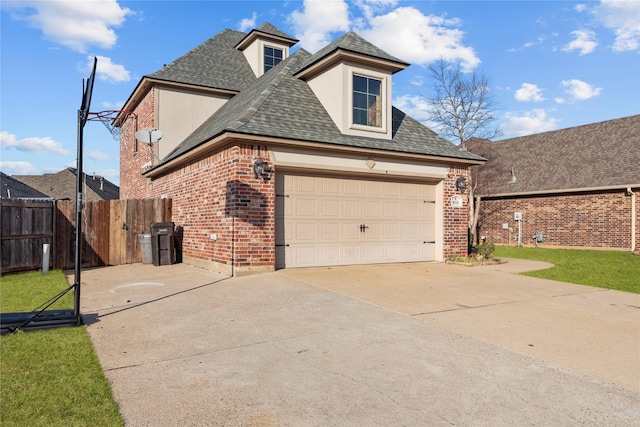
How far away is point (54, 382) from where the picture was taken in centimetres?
356

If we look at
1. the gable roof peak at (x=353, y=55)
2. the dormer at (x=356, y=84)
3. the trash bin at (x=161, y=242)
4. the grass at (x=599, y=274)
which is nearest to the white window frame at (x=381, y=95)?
the dormer at (x=356, y=84)

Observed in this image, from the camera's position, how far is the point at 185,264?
11992mm

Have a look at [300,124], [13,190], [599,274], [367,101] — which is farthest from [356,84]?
[13,190]

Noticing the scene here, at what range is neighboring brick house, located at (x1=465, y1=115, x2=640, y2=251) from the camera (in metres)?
18.2

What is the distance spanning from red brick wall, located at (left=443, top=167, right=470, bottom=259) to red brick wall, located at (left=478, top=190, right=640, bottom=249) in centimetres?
984

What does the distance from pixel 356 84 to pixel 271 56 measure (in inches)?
324

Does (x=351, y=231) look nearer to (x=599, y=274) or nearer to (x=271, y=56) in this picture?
(x=599, y=274)

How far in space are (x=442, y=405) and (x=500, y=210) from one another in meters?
21.9

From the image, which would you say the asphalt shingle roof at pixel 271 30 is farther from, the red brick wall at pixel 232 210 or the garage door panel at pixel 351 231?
the garage door panel at pixel 351 231

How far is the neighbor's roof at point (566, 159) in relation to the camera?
19.2 meters

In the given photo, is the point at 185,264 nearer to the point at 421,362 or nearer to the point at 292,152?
the point at 292,152

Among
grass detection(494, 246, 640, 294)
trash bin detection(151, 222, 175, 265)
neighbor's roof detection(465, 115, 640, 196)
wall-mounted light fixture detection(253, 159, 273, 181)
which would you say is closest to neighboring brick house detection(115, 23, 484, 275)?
wall-mounted light fixture detection(253, 159, 273, 181)

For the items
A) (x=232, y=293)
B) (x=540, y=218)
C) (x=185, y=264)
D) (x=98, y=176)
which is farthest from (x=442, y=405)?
(x=98, y=176)

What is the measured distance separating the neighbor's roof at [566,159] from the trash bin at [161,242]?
17725 mm
